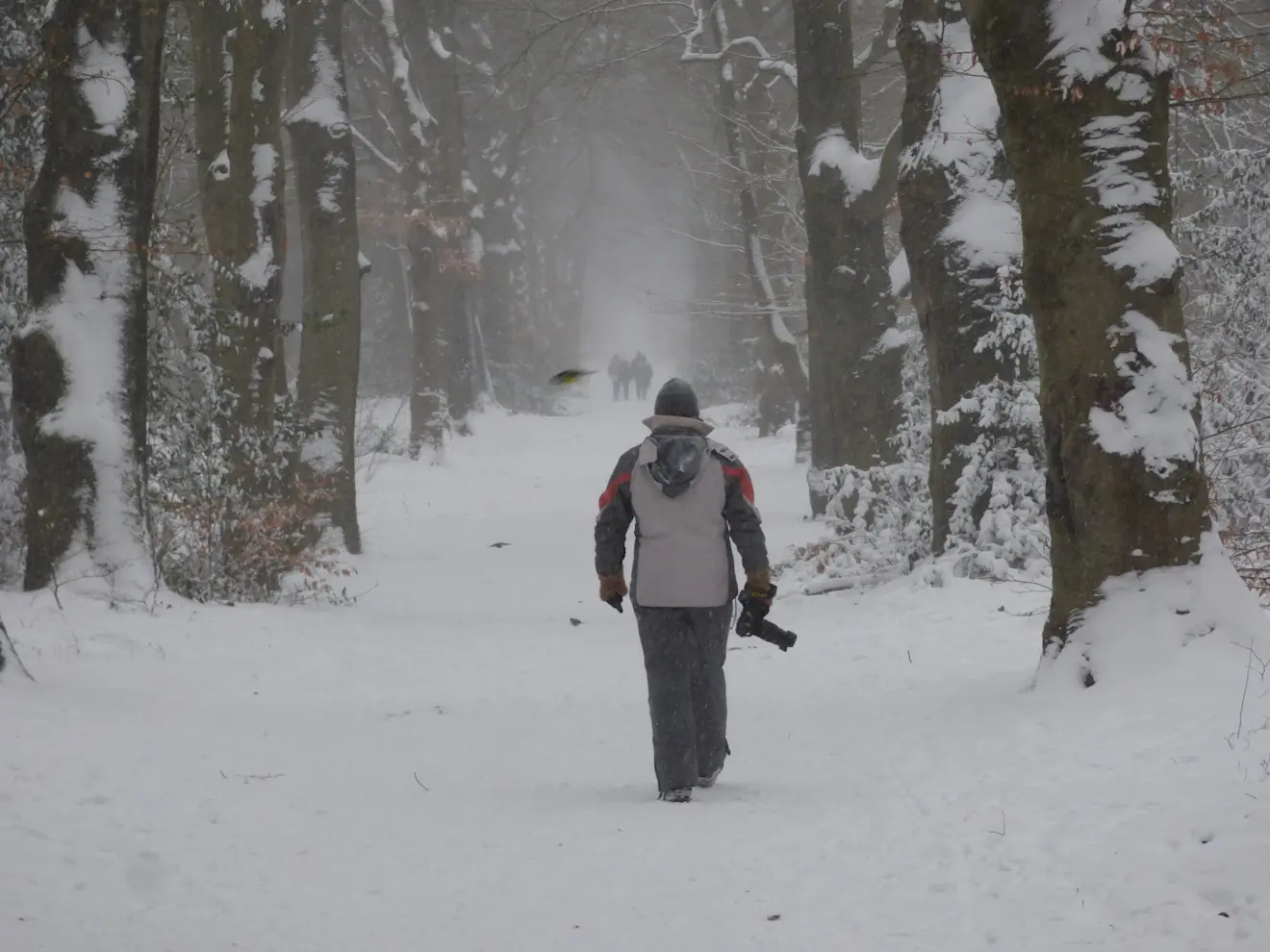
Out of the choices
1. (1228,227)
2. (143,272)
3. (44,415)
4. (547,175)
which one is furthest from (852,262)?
(547,175)

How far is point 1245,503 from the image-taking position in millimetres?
9859

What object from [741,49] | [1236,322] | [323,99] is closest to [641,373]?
[741,49]

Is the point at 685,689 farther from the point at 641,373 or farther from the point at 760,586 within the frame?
the point at 641,373

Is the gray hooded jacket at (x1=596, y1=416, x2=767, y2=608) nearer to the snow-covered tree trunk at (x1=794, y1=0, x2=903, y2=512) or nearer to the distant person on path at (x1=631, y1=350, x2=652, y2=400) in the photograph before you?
the snow-covered tree trunk at (x1=794, y1=0, x2=903, y2=512)

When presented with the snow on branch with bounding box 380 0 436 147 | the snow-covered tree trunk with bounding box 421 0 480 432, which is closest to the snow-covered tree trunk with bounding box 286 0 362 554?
the snow on branch with bounding box 380 0 436 147

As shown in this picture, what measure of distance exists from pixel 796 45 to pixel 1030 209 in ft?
29.4

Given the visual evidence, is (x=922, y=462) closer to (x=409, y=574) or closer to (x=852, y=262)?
(x=852, y=262)

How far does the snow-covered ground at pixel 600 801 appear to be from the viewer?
3799 millimetres

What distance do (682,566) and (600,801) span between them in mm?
1106

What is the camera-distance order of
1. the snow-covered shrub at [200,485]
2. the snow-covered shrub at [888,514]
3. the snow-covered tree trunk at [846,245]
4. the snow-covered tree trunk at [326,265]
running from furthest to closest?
the snow-covered tree trunk at [326,265] < the snow-covered tree trunk at [846,245] < the snow-covered shrub at [888,514] < the snow-covered shrub at [200,485]

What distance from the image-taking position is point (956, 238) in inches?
372

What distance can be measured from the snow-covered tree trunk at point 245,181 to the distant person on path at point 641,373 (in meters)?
35.0

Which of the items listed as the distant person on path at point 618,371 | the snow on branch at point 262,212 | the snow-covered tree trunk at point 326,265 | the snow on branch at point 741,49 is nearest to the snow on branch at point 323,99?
the snow-covered tree trunk at point 326,265

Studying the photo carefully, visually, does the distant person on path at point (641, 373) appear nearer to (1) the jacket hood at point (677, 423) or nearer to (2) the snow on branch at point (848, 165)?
(2) the snow on branch at point (848, 165)
